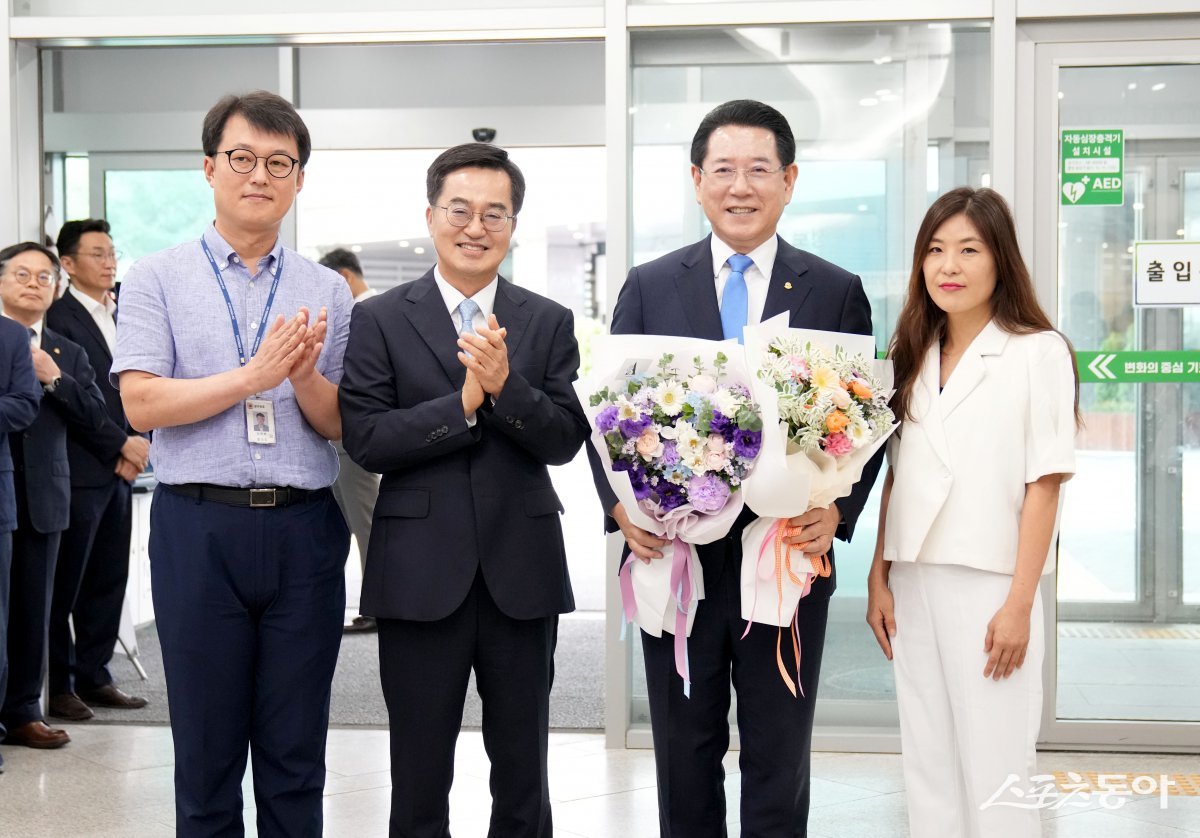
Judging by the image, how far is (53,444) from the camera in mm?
4453

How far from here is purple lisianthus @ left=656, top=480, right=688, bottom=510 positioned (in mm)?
2320

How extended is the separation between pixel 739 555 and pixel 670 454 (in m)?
0.35

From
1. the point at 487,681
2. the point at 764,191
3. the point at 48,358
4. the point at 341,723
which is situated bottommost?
the point at 341,723

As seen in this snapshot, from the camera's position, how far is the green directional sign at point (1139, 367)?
14.2 ft

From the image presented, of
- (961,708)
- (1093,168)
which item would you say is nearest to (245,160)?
(961,708)

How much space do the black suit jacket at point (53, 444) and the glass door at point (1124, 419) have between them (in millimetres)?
3650

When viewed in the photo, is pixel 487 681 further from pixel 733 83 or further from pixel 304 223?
pixel 304 223

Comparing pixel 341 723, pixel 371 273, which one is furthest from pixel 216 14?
pixel 371 273

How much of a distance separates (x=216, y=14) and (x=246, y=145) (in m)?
2.35

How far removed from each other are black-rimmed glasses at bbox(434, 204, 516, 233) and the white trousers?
1137 mm

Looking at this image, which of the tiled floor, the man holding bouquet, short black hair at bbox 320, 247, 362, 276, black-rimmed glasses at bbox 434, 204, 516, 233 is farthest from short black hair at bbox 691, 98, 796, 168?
short black hair at bbox 320, 247, 362, 276

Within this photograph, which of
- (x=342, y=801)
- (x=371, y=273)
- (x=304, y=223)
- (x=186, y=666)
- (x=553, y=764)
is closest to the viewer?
(x=186, y=666)

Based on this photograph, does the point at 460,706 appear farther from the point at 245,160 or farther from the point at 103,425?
the point at 103,425

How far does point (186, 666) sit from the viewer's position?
2496 millimetres
